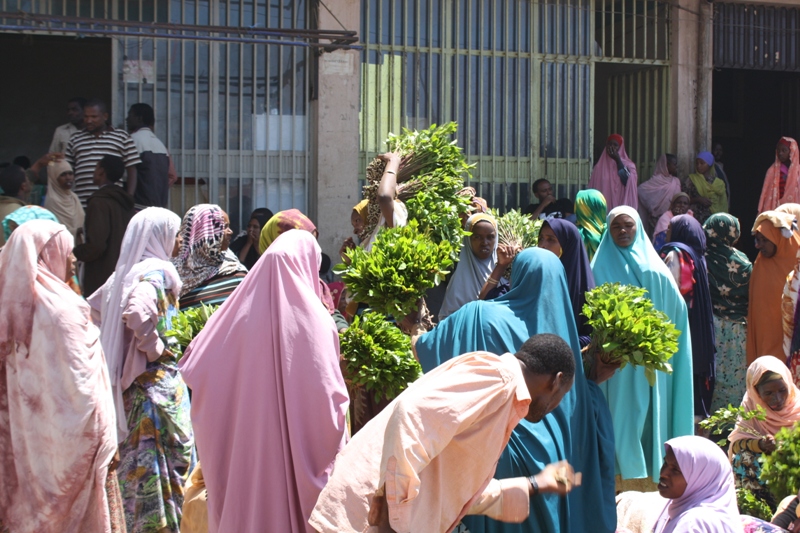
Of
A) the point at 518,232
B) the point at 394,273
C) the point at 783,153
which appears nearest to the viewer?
the point at 394,273

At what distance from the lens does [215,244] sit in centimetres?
579

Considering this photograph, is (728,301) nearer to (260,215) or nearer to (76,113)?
(260,215)

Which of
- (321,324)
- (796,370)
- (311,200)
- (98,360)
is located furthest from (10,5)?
(796,370)

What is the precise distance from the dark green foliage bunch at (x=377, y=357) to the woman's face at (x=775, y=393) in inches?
86.5

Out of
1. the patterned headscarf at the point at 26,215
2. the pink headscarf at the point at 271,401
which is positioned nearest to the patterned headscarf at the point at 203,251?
the patterned headscarf at the point at 26,215

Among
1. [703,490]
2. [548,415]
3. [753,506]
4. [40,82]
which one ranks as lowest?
[753,506]

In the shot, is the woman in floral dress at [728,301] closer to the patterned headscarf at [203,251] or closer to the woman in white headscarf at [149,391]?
the patterned headscarf at [203,251]

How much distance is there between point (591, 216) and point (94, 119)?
3.92 meters

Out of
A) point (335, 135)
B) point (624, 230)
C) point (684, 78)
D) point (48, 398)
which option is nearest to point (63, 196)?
point (335, 135)

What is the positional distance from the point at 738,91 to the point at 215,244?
38.0ft

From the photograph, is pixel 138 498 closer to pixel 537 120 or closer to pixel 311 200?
pixel 311 200

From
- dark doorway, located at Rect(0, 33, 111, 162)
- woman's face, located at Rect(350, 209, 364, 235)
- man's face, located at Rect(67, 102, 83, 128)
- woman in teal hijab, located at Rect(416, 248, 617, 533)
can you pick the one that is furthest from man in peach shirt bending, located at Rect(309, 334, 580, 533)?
dark doorway, located at Rect(0, 33, 111, 162)

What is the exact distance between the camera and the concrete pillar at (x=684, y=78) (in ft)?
35.0

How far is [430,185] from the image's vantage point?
19.8 ft
